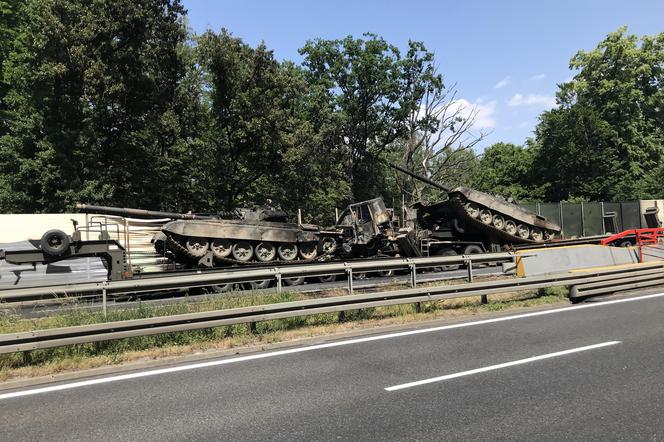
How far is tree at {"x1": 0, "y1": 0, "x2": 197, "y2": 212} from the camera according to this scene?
2334 cm

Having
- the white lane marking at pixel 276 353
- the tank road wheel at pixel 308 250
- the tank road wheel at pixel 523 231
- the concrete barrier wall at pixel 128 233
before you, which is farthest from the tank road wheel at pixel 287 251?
the tank road wheel at pixel 523 231

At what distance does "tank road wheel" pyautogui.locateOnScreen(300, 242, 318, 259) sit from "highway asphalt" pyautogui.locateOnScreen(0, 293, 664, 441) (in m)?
11.1

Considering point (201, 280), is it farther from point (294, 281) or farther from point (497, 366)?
point (294, 281)

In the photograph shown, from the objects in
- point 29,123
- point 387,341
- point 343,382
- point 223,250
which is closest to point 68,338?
point 343,382

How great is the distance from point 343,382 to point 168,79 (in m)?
24.8

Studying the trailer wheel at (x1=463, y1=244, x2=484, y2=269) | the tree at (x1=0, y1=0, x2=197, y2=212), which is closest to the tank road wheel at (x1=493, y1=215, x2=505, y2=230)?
the trailer wheel at (x1=463, y1=244, x2=484, y2=269)

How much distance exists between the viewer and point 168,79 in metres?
27.1

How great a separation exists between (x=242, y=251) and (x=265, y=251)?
0.82 m

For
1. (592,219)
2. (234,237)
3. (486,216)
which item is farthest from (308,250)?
(592,219)

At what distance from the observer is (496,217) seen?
73.0ft

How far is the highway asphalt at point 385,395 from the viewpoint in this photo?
14.3 ft

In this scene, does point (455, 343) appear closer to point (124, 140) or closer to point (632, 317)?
point (632, 317)

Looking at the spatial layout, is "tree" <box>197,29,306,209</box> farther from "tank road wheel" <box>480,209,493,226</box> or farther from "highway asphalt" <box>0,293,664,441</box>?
"highway asphalt" <box>0,293,664,441</box>

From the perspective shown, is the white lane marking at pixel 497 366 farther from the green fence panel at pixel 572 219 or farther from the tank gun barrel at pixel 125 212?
the green fence panel at pixel 572 219
